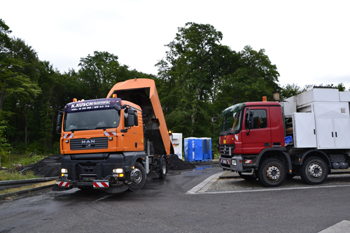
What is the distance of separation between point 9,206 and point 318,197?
817cm

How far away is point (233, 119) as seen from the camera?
10008 mm

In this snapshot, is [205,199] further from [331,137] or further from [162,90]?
[162,90]

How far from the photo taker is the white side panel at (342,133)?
32.3 feet

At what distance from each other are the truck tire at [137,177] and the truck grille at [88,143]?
4.03ft

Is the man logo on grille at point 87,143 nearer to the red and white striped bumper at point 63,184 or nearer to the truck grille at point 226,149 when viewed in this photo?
the red and white striped bumper at point 63,184

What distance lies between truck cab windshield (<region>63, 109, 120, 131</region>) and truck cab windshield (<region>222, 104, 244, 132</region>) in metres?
4.05

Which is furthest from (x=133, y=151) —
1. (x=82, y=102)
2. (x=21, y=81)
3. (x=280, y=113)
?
(x=21, y=81)

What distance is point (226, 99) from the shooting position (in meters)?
34.6

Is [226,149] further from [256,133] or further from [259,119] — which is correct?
[259,119]

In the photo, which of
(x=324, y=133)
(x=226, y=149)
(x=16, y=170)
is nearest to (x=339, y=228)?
(x=226, y=149)

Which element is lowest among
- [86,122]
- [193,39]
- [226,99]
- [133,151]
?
[133,151]

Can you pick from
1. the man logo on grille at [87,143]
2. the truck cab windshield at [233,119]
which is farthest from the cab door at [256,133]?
the man logo on grille at [87,143]

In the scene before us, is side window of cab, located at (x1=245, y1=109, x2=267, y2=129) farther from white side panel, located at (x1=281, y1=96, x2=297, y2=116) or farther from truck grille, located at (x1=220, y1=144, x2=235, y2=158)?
white side panel, located at (x1=281, y1=96, x2=297, y2=116)

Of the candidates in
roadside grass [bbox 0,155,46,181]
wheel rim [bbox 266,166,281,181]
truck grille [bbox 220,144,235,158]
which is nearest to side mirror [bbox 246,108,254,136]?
truck grille [bbox 220,144,235,158]
